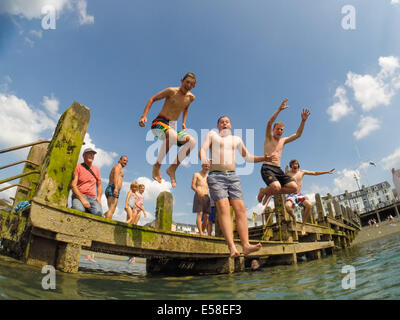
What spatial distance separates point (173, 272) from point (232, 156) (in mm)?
3900

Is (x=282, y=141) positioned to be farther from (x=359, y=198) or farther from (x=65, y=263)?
(x=359, y=198)

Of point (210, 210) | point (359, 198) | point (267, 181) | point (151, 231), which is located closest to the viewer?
point (151, 231)

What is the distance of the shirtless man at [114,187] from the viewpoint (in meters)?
5.69

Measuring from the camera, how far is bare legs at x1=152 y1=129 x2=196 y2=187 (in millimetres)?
4031

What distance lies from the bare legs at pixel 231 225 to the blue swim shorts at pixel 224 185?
88 millimetres

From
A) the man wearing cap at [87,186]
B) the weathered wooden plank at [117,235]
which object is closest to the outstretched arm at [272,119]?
the weathered wooden plank at [117,235]

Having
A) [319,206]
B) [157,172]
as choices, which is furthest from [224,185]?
[319,206]

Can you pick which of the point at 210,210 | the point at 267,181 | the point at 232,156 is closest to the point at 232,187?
the point at 232,156

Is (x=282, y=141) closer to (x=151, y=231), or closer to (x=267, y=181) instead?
(x=267, y=181)
